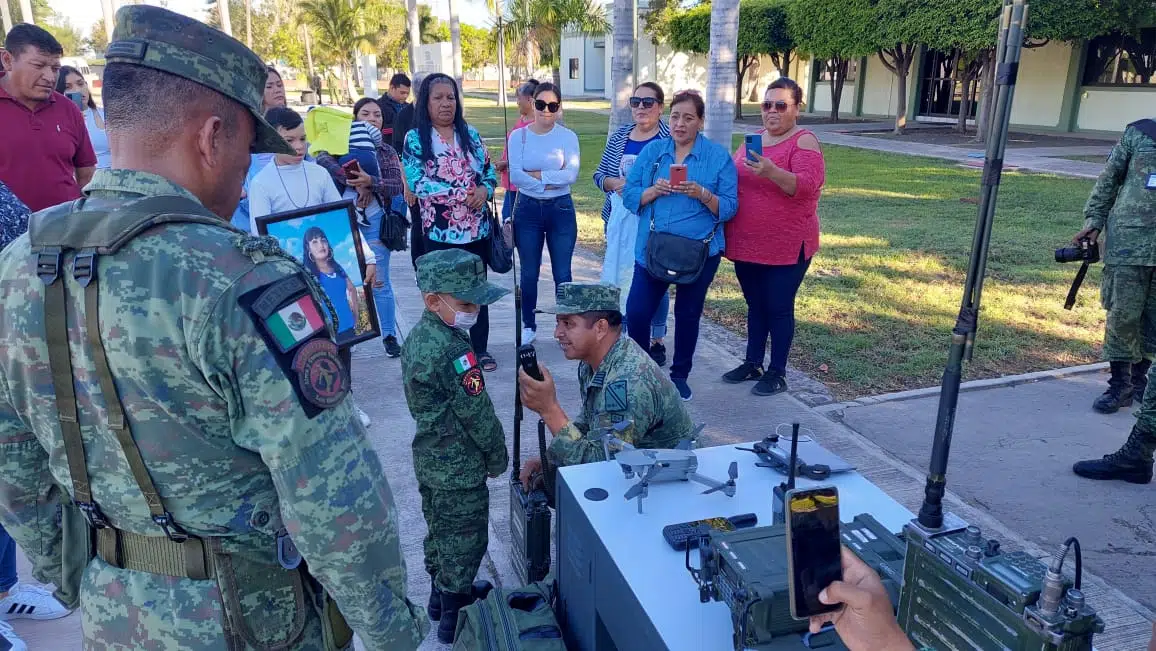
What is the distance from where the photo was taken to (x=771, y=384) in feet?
16.0

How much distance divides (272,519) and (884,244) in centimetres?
857

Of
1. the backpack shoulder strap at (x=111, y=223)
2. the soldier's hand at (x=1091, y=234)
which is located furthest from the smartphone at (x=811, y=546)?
Answer: the soldier's hand at (x=1091, y=234)

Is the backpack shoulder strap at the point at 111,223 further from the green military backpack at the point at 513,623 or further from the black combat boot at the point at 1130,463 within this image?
the black combat boot at the point at 1130,463

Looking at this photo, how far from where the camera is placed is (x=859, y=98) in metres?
31.2

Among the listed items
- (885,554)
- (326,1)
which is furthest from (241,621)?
(326,1)

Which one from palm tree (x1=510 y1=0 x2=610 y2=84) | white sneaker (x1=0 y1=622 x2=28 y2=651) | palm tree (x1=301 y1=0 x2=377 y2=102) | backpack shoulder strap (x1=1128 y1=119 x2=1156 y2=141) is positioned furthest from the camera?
palm tree (x1=301 y1=0 x2=377 y2=102)

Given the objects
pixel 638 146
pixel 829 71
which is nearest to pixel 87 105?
pixel 638 146

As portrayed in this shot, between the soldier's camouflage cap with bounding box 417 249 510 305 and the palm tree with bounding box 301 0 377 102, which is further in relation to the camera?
the palm tree with bounding box 301 0 377 102

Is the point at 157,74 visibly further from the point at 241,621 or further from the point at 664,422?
the point at 664,422

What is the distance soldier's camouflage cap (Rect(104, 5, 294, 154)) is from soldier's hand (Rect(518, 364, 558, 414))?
1.57 meters

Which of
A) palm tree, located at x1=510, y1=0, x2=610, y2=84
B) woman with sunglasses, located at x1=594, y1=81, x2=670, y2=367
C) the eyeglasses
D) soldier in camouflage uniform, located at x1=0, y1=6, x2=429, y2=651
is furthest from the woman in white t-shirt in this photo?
palm tree, located at x1=510, y1=0, x2=610, y2=84

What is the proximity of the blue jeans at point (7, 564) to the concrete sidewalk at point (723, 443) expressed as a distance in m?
0.14

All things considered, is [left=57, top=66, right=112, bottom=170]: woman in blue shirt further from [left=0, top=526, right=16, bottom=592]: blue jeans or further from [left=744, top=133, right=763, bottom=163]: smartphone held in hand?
[left=744, top=133, right=763, bottom=163]: smartphone held in hand

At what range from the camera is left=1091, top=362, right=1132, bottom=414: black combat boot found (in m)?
4.54
